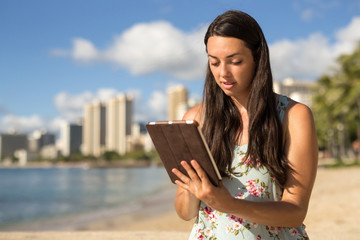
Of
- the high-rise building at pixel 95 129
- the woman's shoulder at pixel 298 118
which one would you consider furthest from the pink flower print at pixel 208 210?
the high-rise building at pixel 95 129

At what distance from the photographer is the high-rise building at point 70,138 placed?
170 metres

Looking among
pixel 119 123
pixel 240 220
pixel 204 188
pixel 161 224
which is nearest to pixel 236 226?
pixel 240 220

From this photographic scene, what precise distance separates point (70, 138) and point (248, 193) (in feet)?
571

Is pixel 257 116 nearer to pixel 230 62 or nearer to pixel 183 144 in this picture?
pixel 230 62

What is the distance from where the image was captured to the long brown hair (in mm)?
1706

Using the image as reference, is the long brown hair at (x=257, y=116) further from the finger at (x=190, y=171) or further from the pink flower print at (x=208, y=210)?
the finger at (x=190, y=171)

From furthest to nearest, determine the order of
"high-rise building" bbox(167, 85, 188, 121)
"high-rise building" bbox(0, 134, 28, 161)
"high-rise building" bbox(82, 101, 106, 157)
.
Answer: "high-rise building" bbox(0, 134, 28, 161), "high-rise building" bbox(82, 101, 106, 157), "high-rise building" bbox(167, 85, 188, 121)

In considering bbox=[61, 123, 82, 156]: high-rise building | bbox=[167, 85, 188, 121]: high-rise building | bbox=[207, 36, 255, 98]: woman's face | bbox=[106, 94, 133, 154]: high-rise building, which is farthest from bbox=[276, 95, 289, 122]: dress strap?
bbox=[61, 123, 82, 156]: high-rise building

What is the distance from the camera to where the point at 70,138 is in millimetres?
170750

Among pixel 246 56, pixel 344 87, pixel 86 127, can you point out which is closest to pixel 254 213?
pixel 246 56

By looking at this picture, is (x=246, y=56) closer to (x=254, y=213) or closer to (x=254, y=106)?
(x=254, y=106)

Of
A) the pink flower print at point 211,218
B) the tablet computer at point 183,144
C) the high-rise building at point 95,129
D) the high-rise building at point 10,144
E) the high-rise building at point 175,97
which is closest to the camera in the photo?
the tablet computer at point 183,144

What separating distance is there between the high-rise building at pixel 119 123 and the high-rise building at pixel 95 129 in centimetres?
410

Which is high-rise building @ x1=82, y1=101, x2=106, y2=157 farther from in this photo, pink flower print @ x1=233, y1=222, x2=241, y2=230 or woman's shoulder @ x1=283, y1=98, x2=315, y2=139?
woman's shoulder @ x1=283, y1=98, x2=315, y2=139
